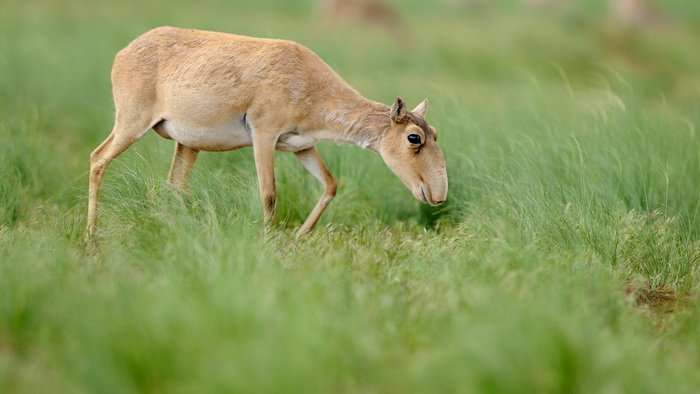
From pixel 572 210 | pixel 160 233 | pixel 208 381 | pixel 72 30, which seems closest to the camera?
pixel 208 381

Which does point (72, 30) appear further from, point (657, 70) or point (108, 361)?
point (108, 361)

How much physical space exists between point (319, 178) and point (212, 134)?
2.91ft

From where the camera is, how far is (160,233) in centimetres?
614

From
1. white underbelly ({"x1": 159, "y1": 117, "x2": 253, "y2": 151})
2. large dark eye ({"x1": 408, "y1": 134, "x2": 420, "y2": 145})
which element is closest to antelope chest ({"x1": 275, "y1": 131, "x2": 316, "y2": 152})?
white underbelly ({"x1": 159, "y1": 117, "x2": 253, "y2": 151})

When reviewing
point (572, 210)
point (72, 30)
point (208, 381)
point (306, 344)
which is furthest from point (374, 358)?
point (72, 30)

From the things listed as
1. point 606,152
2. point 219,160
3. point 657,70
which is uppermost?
point 606,152

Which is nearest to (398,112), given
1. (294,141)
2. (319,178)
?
(294,141)

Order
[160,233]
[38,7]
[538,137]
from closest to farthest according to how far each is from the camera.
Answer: [160,233] → [538,137] → [38,7]

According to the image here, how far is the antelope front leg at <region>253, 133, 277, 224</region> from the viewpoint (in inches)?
Result: 277

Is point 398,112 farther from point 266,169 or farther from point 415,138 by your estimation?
point 266,169

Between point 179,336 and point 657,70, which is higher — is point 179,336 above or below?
above

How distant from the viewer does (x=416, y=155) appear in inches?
274

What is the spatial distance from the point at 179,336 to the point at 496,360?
4.51 feet

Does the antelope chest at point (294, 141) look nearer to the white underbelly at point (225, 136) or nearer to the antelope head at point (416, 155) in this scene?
the white underbelly at point (225, 136)
